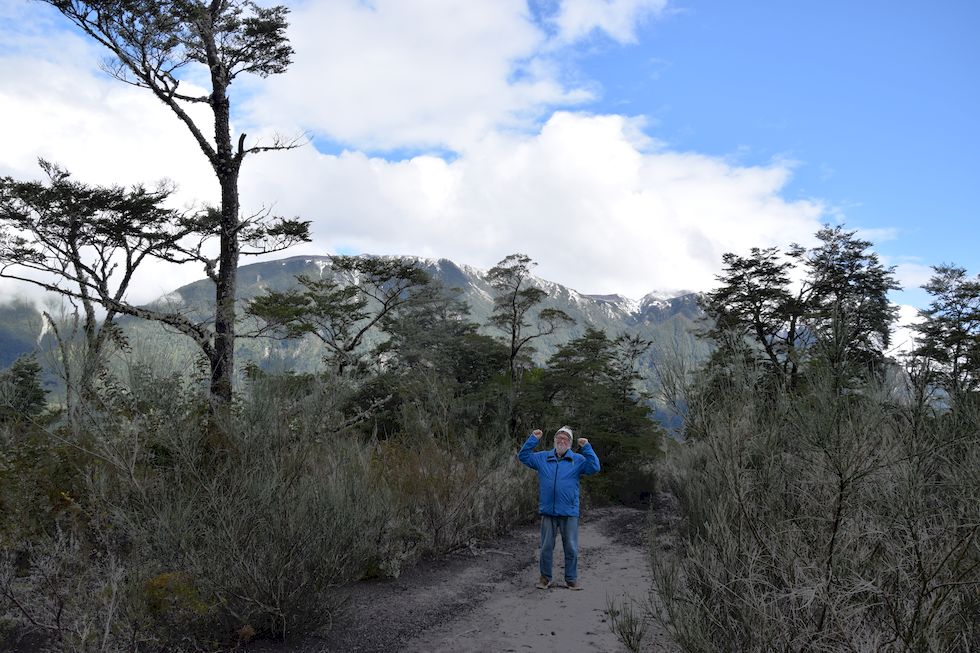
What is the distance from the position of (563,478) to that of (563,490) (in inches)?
5.0

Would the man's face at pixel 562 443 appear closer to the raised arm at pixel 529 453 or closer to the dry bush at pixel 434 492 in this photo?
the raised arm at pixel 529 453

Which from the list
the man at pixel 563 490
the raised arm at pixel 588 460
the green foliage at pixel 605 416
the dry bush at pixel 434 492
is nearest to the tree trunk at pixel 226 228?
the dry bush at pixel 434 492

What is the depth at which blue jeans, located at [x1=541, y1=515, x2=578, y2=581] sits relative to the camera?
6.04 metres

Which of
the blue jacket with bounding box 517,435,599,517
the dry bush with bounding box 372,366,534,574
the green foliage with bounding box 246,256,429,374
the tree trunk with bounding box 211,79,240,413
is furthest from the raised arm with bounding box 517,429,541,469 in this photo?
the green foliage with bounding box 246,256,429,374

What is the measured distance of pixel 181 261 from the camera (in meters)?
11.1

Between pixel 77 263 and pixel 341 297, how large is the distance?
9548 millimetres

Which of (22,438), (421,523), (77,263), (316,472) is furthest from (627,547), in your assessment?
(77,263)

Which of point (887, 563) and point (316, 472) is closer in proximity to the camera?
point (887, 563)

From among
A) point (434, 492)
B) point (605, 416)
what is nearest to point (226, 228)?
point (434, 492)

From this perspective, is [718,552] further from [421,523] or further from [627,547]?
[627,547]

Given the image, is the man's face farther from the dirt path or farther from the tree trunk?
the tree trunk

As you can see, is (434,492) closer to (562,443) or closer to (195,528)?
(562,443)

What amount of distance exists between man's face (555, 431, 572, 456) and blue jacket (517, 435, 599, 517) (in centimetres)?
5

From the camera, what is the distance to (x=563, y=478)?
6.03 metres
